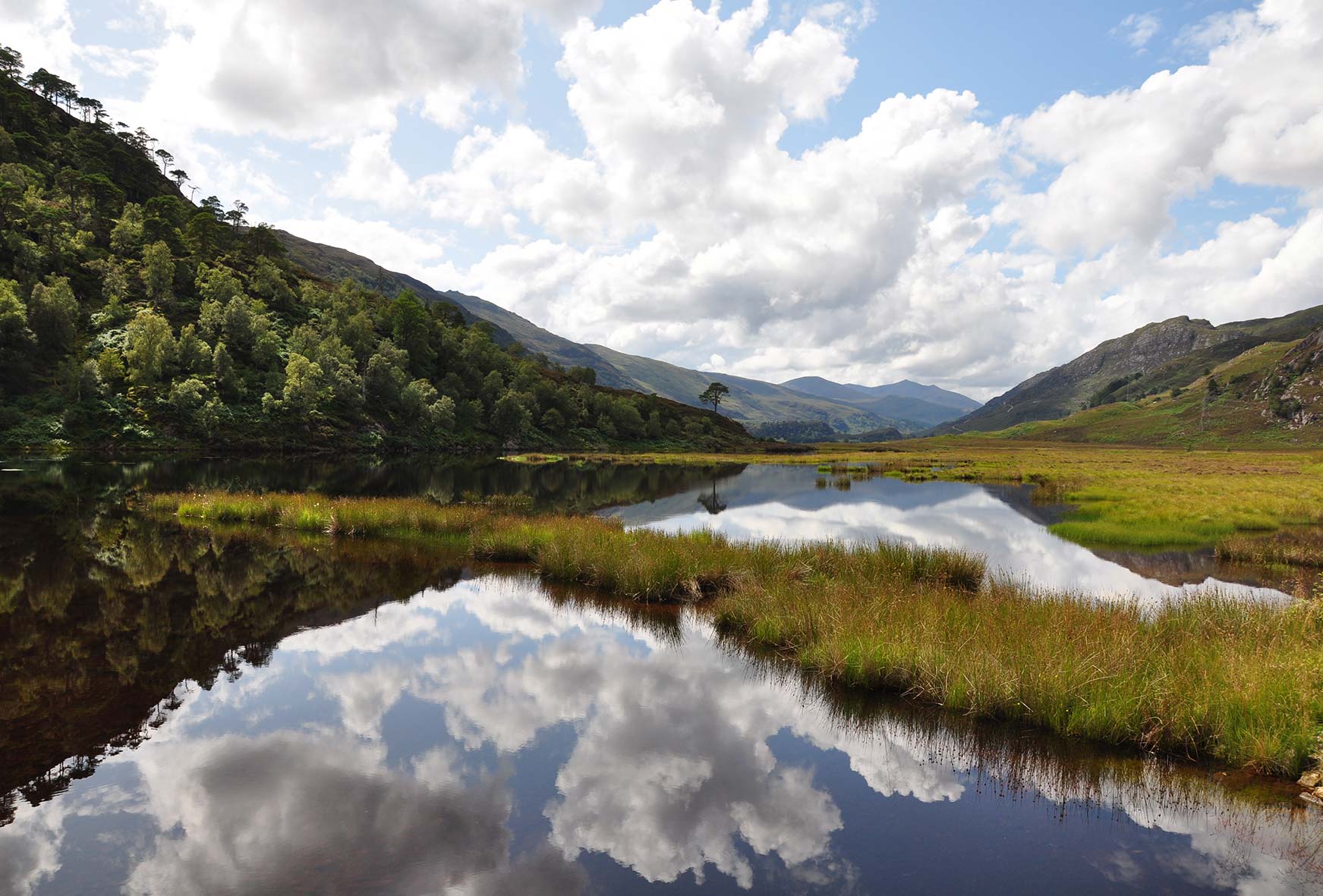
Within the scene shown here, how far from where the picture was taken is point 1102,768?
9656mm

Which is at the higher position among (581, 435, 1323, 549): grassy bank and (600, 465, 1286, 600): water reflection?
(581, 435, 1323, 549): grassy bank

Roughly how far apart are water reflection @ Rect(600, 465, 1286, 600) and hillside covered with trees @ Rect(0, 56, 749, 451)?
270 feet

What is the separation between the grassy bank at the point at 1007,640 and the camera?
390 inches

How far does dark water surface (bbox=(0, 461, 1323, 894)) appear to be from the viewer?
7426mm

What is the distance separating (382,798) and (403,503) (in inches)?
1068

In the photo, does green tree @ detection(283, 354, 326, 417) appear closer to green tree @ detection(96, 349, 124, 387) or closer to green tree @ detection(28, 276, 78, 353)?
green tree @ detection(96, 349, 124, 387)

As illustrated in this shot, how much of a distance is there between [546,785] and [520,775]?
0.56 metres

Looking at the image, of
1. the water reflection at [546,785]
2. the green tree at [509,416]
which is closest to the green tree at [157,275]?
the green tree at [509,416]

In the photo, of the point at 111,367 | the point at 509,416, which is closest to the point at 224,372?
the point at 111,367

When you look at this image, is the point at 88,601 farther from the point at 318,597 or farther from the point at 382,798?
the point at 382,798

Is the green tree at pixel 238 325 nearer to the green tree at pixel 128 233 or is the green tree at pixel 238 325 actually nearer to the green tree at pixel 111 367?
the green tree at pixel 111 367

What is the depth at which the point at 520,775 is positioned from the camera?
978 cm

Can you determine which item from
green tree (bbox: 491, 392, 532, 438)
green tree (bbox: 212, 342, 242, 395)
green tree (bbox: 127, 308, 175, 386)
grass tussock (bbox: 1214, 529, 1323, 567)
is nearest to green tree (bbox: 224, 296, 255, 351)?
green tree (bbox: 212, 342, 242, 395)

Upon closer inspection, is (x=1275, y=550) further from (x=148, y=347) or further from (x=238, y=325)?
(x=238, y=325)
